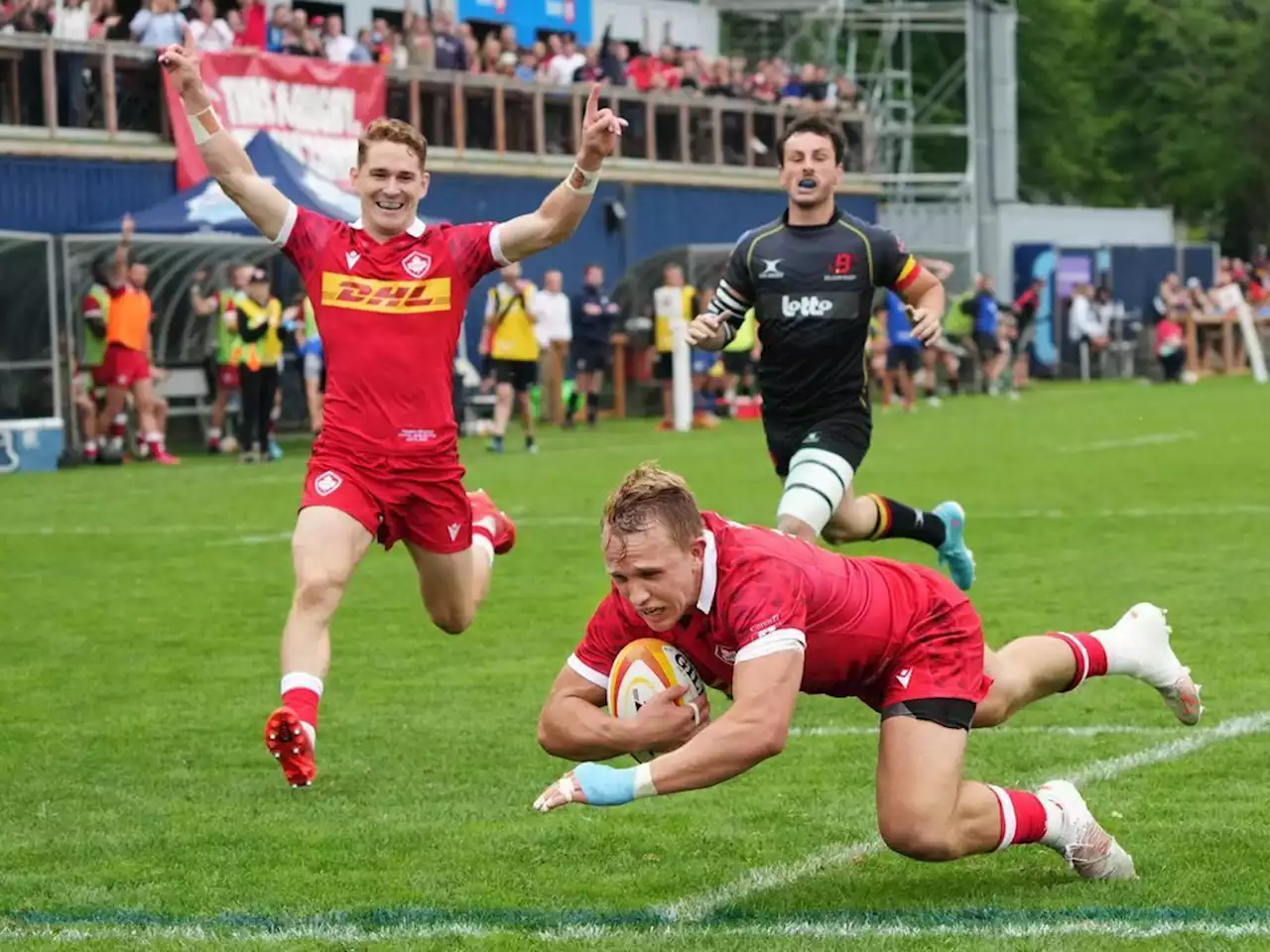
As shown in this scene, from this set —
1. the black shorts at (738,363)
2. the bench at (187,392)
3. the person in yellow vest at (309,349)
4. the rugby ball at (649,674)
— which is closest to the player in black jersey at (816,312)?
the rugby ball at (649,674)

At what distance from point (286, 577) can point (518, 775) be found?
21.1 feet

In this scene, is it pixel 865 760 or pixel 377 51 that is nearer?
pixel 865 760

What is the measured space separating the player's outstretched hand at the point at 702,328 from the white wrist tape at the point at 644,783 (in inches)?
176

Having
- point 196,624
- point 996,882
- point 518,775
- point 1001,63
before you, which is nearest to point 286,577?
point 196,624

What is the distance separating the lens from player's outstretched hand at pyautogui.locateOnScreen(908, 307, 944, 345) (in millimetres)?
9836

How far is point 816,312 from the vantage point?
10547mm

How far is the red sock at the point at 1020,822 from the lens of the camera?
20.4 ft

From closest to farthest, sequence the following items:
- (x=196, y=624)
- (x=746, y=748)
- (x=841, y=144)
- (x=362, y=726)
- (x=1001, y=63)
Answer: (x=746, y=748) → (x=362, y=726) → (x=841, y=144) → (x=196, y=624) → (x=1001, y=63)

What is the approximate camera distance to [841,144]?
404 inches

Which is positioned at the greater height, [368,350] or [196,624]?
[368,350]

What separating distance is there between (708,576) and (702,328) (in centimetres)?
421

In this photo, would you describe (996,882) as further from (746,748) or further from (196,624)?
(196,624)

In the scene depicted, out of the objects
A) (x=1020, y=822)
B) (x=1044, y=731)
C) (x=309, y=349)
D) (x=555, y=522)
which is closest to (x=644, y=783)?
(x=1020, y=822)

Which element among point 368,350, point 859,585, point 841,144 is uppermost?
point 841,144
